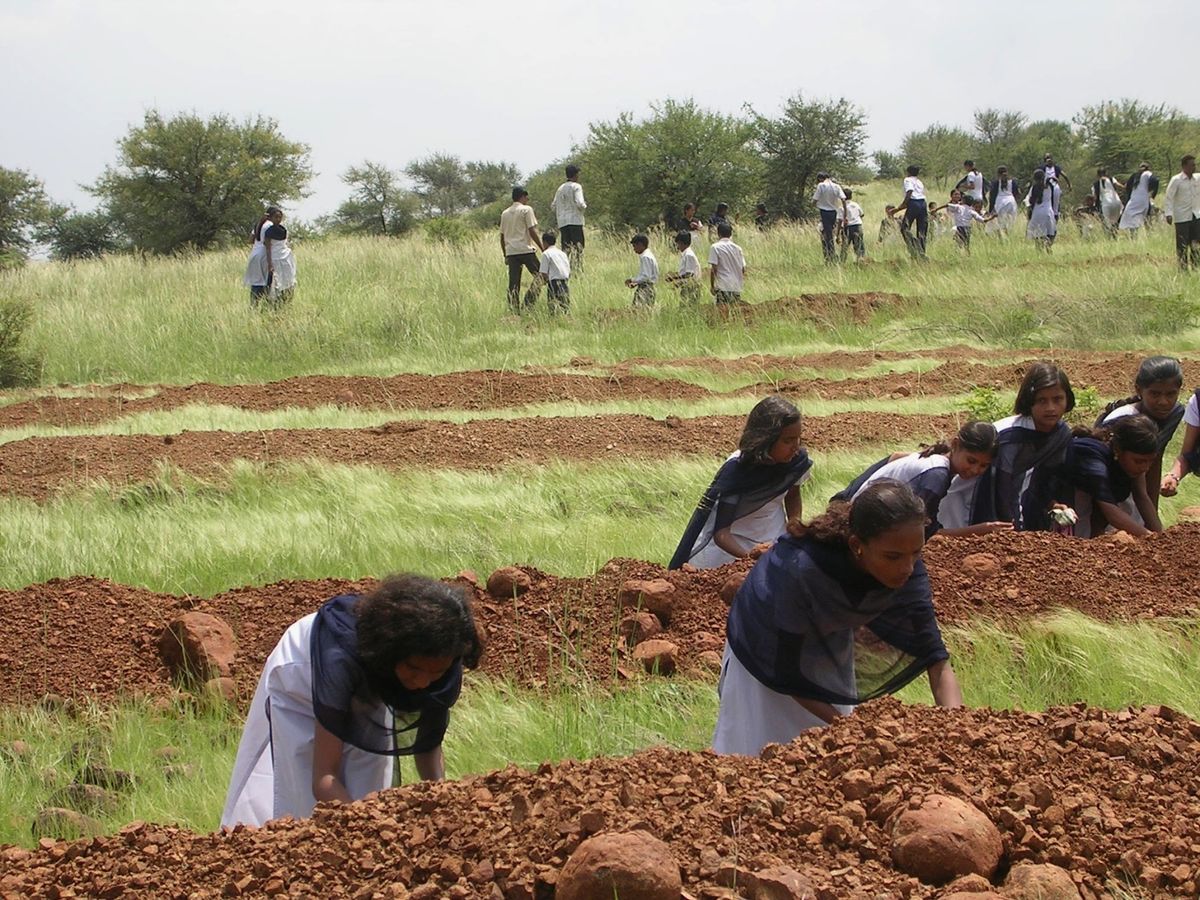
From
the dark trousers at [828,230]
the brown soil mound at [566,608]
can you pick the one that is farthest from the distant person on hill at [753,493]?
the dark trousers at [828,230]

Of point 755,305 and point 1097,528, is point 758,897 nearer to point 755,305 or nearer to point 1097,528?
point 1097,528

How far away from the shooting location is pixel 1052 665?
5.26 meters

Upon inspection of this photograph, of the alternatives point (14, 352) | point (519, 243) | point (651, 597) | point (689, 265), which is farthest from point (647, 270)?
point (651, 597)

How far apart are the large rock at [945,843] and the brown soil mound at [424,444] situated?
690 centimetres

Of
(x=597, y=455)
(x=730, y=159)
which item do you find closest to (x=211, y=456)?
(x=597, y=455)

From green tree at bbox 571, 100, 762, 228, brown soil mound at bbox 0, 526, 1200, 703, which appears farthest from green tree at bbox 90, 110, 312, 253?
brown soil mound at bbox 0, 526, 1200, 703

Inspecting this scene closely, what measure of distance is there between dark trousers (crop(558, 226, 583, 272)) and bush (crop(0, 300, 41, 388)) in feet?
24.8

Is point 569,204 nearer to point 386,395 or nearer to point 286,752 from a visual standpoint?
point 386,395

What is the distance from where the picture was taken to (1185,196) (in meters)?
19.5

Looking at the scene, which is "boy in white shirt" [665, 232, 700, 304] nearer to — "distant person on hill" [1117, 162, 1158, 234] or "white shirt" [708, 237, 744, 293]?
"white shirt" [708, 237, 744, 293]

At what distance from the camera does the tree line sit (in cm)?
Result: 2791

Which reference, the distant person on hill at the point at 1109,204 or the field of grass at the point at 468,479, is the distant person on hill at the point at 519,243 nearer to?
the field of grass at the point at 468,479

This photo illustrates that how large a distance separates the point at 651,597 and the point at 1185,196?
16440 mm

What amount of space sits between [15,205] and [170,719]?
4001 cm
